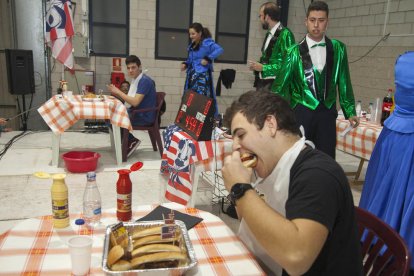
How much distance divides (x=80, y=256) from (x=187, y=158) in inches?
63.7

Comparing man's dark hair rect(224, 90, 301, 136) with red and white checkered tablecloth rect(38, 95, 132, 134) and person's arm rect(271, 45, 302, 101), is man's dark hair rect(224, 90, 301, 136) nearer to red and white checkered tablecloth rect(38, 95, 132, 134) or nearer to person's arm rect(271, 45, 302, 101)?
person's arm rect(271, 45, 302, 101)

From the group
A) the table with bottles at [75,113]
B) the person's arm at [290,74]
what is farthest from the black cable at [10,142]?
the person's arm at [290,74]

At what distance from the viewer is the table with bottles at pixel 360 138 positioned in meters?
3.28

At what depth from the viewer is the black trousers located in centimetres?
289

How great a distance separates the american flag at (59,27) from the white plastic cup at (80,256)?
5.05 meters

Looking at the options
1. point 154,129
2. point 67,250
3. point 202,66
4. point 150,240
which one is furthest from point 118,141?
point 150,240

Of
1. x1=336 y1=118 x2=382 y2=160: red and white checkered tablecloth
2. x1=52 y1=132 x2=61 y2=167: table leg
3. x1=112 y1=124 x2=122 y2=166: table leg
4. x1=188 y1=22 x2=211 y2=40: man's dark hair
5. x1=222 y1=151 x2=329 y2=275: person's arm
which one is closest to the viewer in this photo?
x1=222 y1=151 x2=329 y2=275: person's arm

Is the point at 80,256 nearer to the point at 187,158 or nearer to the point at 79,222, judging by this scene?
the point at 79,222

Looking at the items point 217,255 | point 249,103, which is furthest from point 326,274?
point 249,103

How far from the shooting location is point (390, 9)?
16.8 feet

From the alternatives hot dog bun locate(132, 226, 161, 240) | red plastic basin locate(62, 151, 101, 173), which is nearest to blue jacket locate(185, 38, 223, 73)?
A: red plastic basin locate(62, 151, 101, 173)

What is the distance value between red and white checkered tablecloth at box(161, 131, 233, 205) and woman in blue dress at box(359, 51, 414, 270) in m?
0.98

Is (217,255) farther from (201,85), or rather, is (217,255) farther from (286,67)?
(201,85)

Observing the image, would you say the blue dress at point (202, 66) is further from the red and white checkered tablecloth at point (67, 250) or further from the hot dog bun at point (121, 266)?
the hot dog bun at point (121, 266)
